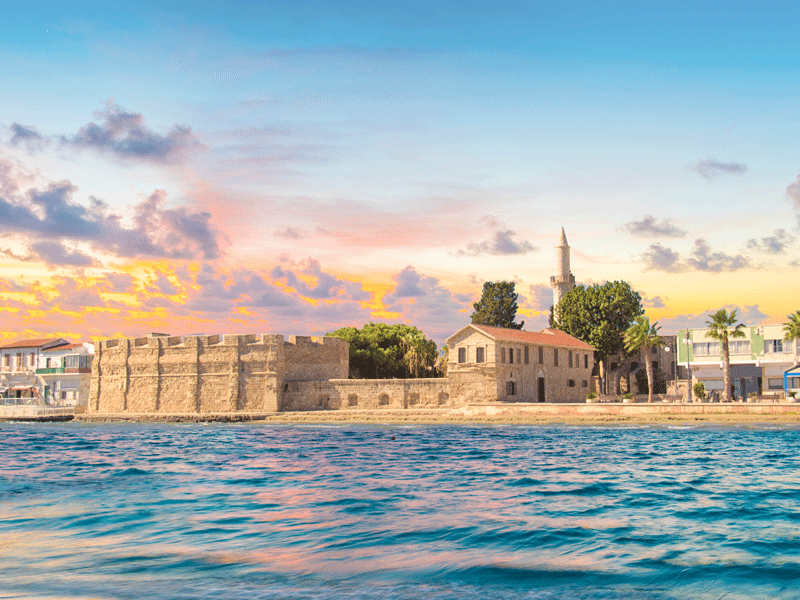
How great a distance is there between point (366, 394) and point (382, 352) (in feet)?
45.2

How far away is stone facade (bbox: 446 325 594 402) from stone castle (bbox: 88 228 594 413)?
66 millimetres

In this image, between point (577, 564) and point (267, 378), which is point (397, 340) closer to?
point (267, 378)

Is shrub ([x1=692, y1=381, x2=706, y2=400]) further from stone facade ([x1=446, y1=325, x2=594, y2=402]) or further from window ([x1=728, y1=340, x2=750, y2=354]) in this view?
window ([x1=728, y1=340, x2=750, y2=354])

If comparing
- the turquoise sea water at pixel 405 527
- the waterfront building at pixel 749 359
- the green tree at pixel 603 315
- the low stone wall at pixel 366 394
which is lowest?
the turquoise sea water at pixel 405 527

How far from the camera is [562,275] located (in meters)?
69.5

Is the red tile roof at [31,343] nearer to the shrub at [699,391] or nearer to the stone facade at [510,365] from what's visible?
the stone facade at [510,365]

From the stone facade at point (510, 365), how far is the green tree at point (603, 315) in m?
6.14

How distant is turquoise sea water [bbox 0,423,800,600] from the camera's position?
292 inches

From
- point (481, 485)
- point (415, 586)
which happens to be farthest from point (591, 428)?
point (415, 586)

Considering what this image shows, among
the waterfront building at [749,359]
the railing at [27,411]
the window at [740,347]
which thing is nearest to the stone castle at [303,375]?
the railing at [27,411]

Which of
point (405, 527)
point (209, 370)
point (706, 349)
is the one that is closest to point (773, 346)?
point (706, 349)

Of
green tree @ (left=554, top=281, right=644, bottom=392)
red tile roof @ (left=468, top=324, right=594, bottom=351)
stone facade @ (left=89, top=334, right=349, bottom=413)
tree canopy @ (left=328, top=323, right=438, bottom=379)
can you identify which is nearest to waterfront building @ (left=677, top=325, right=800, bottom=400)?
green tree @ (left=554, top=281, right=644, bottom=392)

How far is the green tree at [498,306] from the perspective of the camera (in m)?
69.0

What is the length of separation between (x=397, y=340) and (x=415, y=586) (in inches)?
2247
